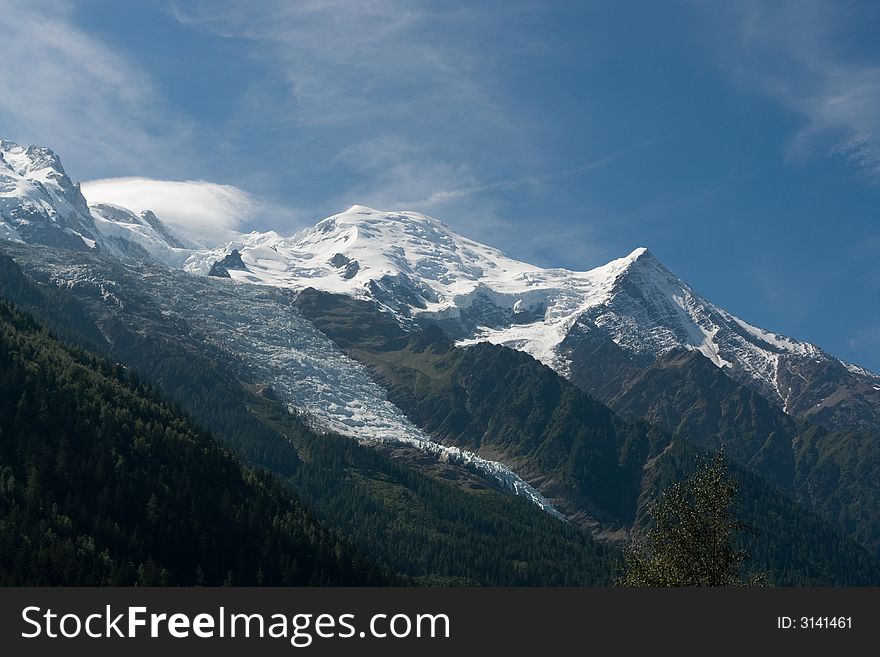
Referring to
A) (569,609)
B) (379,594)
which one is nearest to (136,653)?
(379,594)

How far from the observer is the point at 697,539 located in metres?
83.0

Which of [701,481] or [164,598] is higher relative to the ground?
[701,481]

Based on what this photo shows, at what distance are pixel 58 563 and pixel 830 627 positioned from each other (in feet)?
474

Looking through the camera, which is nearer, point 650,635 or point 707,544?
point 650,635

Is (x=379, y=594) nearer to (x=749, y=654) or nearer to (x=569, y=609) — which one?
(x=569, y=609)

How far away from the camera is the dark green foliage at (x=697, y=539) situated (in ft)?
269

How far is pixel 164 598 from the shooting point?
6456cm

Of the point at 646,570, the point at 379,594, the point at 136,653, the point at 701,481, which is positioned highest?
the point at 701,481

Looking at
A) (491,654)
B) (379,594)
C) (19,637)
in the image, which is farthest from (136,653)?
(491,654)

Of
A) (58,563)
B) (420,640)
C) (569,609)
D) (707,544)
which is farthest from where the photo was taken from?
(58,563)

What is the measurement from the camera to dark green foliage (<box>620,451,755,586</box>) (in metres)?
81.9

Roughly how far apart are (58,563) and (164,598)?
124m

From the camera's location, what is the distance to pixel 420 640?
62.3 m

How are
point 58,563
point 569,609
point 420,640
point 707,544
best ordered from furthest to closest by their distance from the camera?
1. point 58,563
2. point 707,544
3. point 569,609
4. point 420,640
